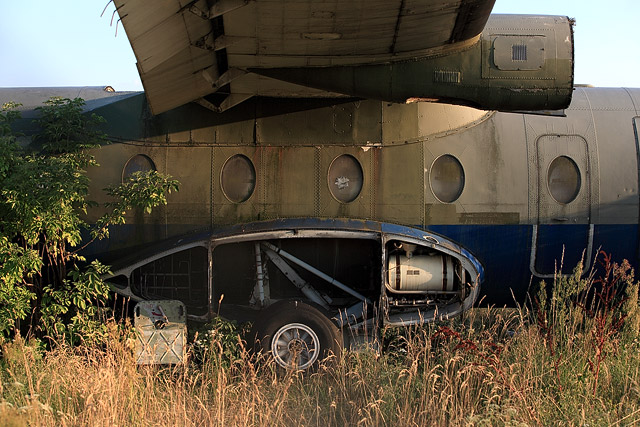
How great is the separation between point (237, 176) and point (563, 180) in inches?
183

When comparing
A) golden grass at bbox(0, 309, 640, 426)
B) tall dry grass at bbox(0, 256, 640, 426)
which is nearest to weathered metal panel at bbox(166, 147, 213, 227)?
tall dry grass at bbox(0, 256, 640, 426)

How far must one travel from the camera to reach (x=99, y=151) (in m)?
9.16

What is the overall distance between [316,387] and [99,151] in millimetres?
4623

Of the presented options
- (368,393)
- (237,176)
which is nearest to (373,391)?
(368,393)

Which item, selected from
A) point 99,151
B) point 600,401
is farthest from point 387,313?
point 99,151

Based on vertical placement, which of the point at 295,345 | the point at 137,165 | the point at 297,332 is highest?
the point at 137,165

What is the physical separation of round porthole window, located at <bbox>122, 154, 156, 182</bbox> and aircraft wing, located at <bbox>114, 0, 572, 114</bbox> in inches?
38.0

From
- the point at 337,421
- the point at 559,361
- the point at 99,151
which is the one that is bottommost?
the point at 337,421

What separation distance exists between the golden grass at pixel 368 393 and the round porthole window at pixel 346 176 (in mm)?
2416

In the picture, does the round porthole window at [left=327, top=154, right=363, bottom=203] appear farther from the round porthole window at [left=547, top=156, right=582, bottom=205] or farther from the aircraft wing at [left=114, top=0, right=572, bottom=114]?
the round porthole window at [left=547, top=156, right=582, bottom=205]

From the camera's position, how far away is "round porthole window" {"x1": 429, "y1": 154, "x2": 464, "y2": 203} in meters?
9.10

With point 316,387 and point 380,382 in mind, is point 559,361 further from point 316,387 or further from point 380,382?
point 316,387

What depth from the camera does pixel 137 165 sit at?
9.16m

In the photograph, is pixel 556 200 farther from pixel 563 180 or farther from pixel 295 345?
pixel 295 345
